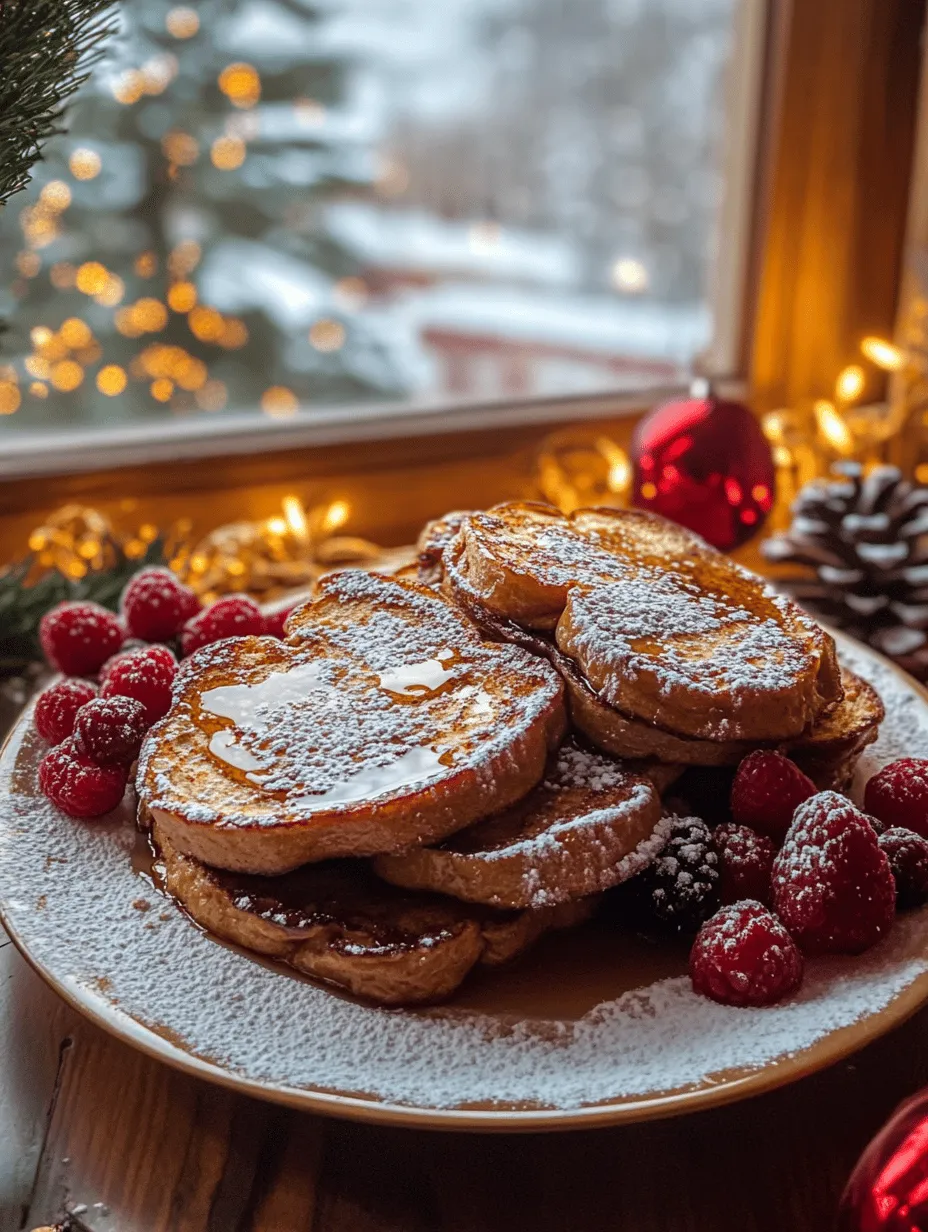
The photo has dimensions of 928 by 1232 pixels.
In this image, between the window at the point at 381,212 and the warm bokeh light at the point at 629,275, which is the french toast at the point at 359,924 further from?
the warm bokeh light at the point at 629,275

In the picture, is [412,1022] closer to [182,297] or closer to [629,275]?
[182,297]

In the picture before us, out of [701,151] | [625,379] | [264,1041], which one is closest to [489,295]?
[625,379]

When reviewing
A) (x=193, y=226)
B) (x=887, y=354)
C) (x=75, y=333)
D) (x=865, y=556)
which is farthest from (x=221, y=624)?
(x=887, y=354)

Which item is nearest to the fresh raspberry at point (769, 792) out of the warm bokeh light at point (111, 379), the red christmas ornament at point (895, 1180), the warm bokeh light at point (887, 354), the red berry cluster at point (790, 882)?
the red berry cluster at point (790, 882)

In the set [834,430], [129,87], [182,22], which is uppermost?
[182,22]

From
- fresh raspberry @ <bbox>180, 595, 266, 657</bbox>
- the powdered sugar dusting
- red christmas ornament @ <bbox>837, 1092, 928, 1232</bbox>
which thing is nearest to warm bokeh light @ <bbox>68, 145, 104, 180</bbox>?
fresh raspberry @ <bbox>180, 595, 266, 657</bbox>

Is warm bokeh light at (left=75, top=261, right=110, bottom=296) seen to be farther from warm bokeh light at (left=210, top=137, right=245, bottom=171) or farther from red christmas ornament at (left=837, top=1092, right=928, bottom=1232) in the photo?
red christmas ornament at (left=837, top=1092, right=928, bottom=1232)

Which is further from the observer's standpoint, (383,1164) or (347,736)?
(347,736)
